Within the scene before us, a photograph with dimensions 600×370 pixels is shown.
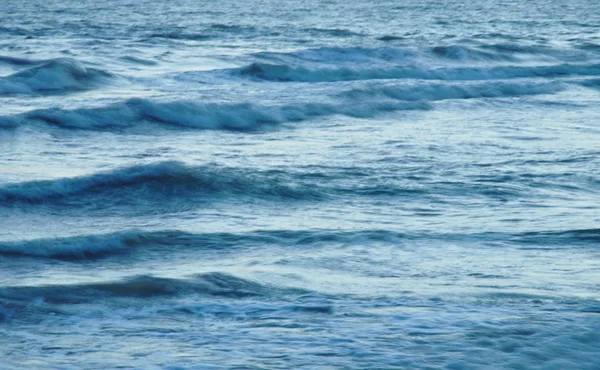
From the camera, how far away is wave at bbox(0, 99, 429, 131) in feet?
44.6

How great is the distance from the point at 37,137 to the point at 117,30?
1996 centimetres

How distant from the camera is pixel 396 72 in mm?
21516

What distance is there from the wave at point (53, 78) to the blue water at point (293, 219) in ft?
0.22

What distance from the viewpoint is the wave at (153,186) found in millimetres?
9094

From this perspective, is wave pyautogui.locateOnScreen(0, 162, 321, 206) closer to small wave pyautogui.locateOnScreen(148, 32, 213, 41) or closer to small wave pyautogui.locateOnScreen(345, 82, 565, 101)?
small wave pyautogui.locateOnScreen(345, 82, 565, 101)

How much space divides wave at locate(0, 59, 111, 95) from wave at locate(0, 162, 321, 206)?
772 cm

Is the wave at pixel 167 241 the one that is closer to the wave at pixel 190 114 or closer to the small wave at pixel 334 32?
the wave at pixel 190 114

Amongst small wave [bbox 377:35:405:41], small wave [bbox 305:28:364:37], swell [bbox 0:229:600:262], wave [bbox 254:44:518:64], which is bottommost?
small wave [bbox 377:35:405:41]

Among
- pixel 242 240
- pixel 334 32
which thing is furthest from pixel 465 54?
pixel 242 240

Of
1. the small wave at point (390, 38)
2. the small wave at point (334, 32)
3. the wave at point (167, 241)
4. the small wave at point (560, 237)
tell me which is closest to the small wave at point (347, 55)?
the small wave at point (390, 38)

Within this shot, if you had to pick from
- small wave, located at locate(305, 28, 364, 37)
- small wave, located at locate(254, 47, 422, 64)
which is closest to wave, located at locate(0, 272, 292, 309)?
small wave, located at locate(254, 47, 422, 64)

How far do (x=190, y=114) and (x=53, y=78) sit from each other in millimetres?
4579

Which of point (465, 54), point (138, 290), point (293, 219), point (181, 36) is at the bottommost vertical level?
point (465, 54)

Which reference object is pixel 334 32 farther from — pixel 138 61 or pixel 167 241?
pixel 167 241
